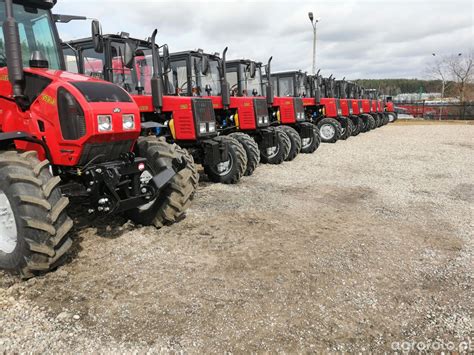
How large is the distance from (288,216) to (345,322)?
2.61 meters

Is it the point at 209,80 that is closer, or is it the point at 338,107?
the point at 209,80

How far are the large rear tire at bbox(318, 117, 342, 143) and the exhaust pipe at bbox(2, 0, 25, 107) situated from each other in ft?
42.5

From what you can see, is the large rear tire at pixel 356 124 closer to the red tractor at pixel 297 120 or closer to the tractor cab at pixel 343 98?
the tractor cab at pixel 343 98

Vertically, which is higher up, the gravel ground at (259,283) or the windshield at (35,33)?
the windshield at (35,33)

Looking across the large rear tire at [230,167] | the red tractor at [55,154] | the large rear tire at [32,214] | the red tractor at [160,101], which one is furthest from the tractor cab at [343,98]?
the large rear tire at [32,214]

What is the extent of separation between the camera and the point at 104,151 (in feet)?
13.0

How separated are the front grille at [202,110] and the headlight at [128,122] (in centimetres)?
290

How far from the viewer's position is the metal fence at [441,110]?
31750mm

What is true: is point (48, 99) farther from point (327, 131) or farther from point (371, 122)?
point (371, 122)

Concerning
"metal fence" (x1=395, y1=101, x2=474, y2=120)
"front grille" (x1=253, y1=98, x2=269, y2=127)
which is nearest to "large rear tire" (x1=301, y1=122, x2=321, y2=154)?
"front grille" (x1=253, y1=98, x2=269, y2=127)

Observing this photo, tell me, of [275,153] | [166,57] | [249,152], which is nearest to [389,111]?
[275,153]

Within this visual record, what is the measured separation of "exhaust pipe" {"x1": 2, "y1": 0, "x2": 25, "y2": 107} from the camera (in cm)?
342

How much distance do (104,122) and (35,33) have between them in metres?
1.65

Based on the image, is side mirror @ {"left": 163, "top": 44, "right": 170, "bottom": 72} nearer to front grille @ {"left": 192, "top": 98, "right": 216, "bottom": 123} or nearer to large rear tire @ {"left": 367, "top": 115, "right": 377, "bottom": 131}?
Result: front grille @ {"left": 192, "top": 98, "right": 216, "bottom": 123}
